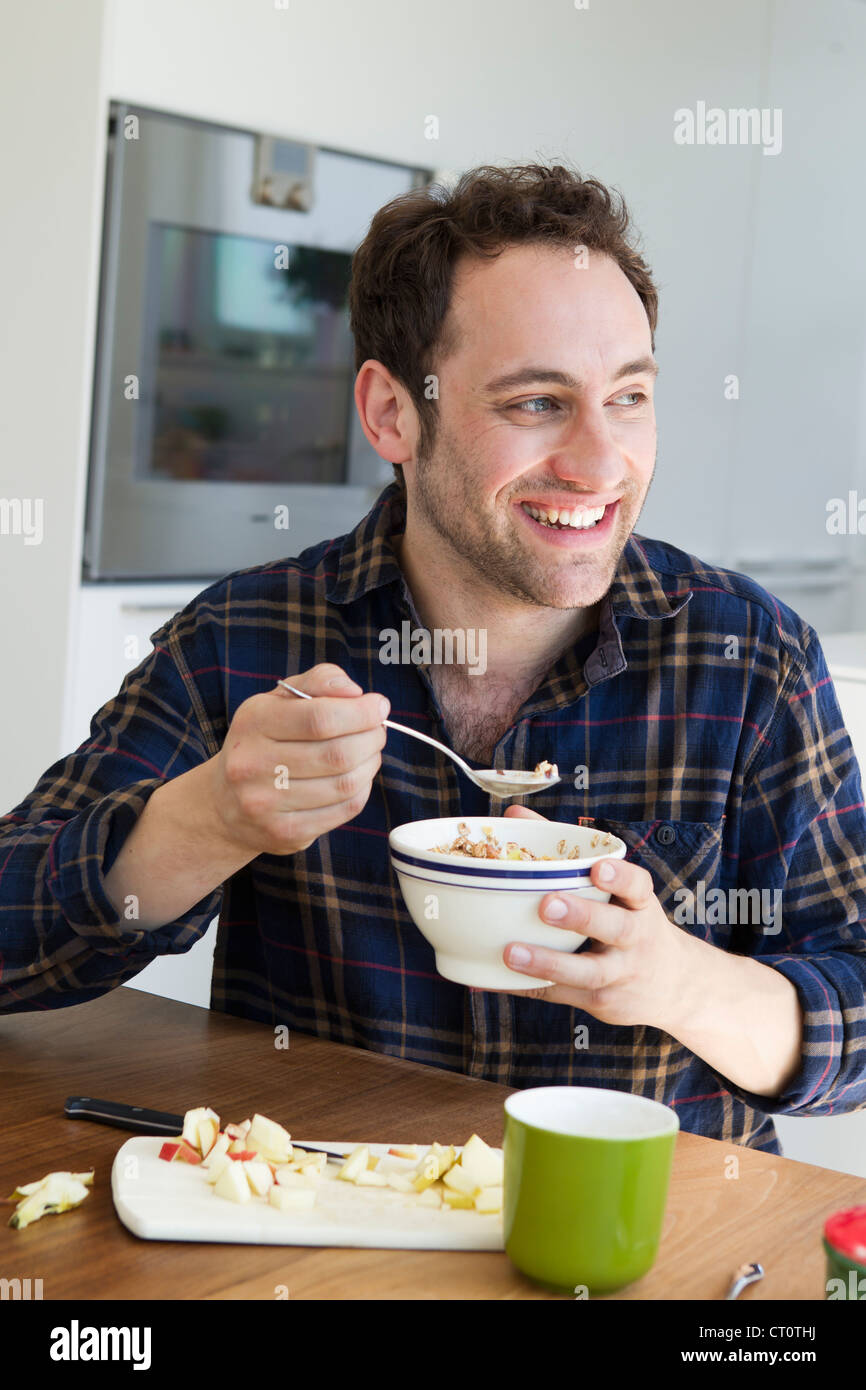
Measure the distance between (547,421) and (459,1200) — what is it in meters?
0.75

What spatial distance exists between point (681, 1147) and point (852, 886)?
38 centimetres

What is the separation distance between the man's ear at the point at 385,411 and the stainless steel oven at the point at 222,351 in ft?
3.90

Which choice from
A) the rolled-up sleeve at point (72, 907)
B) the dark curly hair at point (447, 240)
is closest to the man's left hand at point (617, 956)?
the rolled-up sleeve at point (72, 907)

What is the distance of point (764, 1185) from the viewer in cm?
95

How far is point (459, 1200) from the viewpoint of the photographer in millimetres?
868

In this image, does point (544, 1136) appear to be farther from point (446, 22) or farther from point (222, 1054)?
point (446, 22)

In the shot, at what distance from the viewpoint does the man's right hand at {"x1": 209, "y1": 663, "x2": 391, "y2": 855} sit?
3.27 feet

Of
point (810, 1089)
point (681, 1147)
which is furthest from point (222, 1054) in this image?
point (810, 1089)

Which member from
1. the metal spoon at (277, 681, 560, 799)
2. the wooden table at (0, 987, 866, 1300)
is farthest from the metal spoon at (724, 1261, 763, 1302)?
the metal spoon at (277, 681, 560, 799)

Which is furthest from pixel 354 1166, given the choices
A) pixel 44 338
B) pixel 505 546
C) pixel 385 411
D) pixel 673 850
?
pixel 44 338

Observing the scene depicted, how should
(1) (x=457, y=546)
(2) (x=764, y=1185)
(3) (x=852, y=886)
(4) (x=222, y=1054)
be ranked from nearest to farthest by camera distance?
(2) (x=764, y=1185) < (4) (x=222, y=1054) < (3) (x=852, y=886) < (1) (x=457, y=546)

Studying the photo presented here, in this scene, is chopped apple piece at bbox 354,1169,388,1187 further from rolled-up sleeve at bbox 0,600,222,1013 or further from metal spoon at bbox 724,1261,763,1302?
rolled-up sleeve at bbox 0,600,222,1013

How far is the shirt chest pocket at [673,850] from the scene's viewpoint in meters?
1.31
